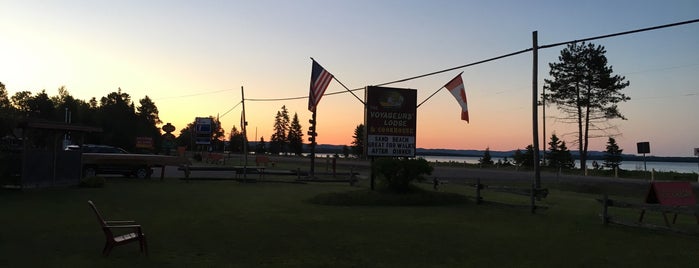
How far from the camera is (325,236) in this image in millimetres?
10602

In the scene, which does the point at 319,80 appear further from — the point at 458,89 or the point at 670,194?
the point at 670,194

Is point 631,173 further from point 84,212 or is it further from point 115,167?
point 84,212

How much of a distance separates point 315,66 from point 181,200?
7.58m

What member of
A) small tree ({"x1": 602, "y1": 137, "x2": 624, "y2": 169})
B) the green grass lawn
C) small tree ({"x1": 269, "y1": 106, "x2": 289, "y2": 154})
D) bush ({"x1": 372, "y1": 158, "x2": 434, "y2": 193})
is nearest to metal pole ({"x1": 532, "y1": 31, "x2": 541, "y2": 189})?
the green grass lawn

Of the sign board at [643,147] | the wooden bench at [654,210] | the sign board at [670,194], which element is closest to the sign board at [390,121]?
the wooden bench at [654,210]

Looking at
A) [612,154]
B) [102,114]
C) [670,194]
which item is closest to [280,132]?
[102,114]

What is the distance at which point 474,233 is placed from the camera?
11.2 meters

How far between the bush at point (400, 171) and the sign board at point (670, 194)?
6630 millimetres

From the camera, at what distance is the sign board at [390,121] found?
19078mm

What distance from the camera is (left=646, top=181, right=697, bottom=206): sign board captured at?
12344 mm

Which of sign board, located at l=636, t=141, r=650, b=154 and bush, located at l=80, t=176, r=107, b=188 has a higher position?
sign board, located at l=636, t=141, r=650, b=154

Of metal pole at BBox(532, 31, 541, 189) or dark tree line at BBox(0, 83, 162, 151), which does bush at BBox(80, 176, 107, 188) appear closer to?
metal pole at BBox(532, 31, 541, 189)

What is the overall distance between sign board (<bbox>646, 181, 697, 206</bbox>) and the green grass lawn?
1130mm

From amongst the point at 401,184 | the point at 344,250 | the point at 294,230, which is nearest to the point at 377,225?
the point at 294,230
